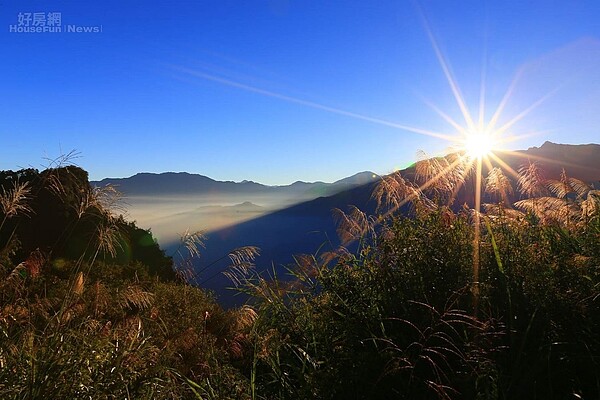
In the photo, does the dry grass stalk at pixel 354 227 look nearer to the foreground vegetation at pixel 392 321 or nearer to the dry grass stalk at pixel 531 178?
the foreground vegetation at pixel 392 321

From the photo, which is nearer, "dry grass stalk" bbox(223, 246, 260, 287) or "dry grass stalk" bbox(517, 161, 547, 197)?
"dry grass stalk" bbox(223, 246, 260, 287)

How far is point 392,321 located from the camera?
3840 millimetres

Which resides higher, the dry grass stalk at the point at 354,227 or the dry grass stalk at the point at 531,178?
the dry grass stalk at the point at 531,178

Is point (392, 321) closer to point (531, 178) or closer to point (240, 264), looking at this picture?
point (240, 264)

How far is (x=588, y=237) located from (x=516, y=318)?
5.49 ft

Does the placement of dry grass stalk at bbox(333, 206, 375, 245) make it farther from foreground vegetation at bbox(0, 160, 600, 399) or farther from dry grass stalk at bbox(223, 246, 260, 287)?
dry grass stalk at bbox(223, 246, 260, 287)

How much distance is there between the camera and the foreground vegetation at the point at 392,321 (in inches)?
127

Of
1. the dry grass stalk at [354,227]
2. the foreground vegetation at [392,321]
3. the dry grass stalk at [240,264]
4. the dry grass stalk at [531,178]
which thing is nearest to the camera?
the foreground vegetation at [392,321]

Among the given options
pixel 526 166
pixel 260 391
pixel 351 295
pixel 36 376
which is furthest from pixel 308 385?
pixel 526 166

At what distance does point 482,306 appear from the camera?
383 cm

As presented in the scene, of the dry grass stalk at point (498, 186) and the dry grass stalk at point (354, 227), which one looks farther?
the dry grass stalk at point (498, 186)

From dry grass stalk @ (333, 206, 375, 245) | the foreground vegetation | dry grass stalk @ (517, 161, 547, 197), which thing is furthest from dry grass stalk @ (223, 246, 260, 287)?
dry grass stalk @ (517, 161, 547, 197)

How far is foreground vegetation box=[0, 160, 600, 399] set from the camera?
3.23m

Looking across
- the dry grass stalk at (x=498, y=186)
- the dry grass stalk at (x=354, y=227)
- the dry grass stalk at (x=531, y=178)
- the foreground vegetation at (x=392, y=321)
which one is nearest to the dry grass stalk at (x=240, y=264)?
the foreground vegetation at (x=392, y=321)
